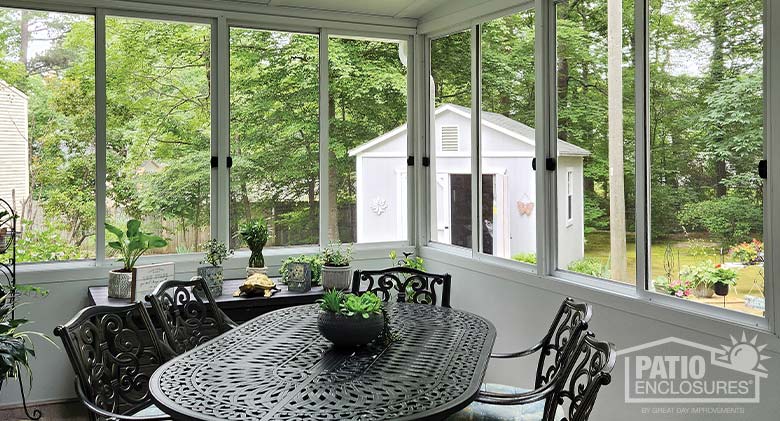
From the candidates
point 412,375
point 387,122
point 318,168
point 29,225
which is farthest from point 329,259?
point 412,375

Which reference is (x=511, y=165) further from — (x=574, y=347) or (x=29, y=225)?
(x=29, y=225)


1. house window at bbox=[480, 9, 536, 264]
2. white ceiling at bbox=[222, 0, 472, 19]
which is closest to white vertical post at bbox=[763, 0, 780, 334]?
house window at bbox=[480, 9, 536, 264]

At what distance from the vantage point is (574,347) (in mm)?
2191

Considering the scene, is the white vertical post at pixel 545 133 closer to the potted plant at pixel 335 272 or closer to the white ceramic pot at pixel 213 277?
the potted plant at pixel 335 272

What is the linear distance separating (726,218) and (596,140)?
0.84 meters

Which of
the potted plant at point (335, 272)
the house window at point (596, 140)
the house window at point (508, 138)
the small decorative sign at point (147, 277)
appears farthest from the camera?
the potted plant at point (335, 272)

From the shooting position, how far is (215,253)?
4.02 metres

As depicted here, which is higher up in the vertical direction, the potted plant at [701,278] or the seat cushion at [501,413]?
the potted plant at [701,278]

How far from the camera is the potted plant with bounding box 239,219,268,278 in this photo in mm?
4137

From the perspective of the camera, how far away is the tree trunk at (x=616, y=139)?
3.09 metres

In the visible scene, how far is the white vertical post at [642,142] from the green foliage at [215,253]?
97.5 inches

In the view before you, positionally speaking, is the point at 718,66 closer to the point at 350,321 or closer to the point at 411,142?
the point at 350,321

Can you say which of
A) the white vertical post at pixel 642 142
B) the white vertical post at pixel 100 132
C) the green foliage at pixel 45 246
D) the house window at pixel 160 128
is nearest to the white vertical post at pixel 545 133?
the white vertical post at pixel 642 142

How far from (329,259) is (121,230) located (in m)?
1.31
